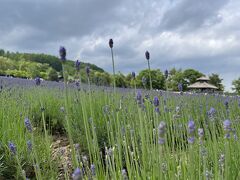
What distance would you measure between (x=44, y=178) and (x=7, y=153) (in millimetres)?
530

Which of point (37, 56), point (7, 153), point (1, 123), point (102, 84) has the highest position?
point (37, 56)

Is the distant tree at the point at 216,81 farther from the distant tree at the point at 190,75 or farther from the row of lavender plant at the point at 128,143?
the row of lavender plant at the point at 128,143

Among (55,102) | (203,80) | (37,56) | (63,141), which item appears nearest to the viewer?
(63,141)

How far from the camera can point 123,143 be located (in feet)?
6.58

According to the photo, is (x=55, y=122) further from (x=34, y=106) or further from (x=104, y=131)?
(x=104, y=131)

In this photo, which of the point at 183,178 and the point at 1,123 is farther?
the point at 1,123

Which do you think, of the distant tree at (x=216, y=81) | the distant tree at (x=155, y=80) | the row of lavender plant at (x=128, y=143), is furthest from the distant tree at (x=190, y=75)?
the row of lavender plant at (x=128, y=143)

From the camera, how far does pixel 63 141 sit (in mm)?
4258

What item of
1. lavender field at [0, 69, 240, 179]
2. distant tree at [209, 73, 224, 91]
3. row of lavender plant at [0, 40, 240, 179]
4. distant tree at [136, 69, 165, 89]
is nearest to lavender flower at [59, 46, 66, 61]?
row of lavender plant at [0, 40, 240, 179]

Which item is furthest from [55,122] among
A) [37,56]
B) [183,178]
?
[37,56]

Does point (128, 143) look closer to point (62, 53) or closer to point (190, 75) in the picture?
point (62, 53)

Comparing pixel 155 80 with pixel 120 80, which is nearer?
pixel 120 80

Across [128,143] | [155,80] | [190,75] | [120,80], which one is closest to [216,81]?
[190,75]

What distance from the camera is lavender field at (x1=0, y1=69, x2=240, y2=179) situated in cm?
126
